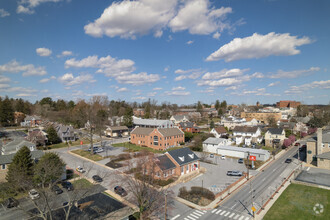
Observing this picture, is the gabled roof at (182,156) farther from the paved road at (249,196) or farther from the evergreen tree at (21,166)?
the evergreen tree at (21,166)

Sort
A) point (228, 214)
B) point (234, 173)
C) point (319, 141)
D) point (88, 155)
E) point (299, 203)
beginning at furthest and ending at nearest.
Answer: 1. point (88, 155)
2. point (319, 141)
3. point (234, 173)
4. point (299, 203)
5. point (228, 214)

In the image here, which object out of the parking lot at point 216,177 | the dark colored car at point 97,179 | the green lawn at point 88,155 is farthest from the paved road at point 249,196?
the green lawn at point 88,155

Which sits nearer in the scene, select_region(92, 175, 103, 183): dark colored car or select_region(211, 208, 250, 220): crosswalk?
select_region(211, 208, 250, 220): crosswalk

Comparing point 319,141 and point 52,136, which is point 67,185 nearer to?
point 52,136

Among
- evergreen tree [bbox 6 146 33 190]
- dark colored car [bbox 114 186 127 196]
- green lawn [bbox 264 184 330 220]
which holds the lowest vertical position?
green lawn [bbox 264 184 330 220]

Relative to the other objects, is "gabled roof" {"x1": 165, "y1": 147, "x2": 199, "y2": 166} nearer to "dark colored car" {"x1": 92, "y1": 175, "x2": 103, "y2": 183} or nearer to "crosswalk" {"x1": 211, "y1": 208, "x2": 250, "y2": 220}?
"crosswalk" {"x1": 211, "y1": 208, "x2": 250, "y2": 220}

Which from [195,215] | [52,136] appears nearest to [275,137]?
→ [195,215]

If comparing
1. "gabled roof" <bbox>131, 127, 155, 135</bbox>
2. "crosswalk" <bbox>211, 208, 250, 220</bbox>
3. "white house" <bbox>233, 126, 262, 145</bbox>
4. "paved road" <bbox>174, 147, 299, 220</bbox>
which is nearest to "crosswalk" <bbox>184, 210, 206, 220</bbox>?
"paved road" <bbox>174, 147, 299, 220</bbox>
